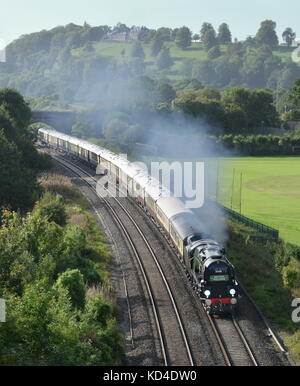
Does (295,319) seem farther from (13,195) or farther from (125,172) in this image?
(125,172)

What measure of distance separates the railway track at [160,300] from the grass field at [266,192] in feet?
47.1

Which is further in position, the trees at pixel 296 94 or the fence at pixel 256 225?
the trees at pixel 296 94

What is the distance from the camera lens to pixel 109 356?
821 inches

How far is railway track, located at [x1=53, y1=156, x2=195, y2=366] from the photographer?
22061 millimetres

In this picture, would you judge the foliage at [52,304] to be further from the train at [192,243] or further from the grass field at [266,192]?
the grass field at [266,192]

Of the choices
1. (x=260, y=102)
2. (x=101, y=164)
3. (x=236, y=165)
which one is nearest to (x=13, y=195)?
(x=101, y=164)

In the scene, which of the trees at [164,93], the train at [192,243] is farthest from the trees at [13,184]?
the trees at [164,93]

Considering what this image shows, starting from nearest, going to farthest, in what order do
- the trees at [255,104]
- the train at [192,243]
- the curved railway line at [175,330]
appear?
the curved railway line at [175,330], the train at [192,243], the trees at [255,104]

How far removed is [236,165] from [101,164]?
3502cm

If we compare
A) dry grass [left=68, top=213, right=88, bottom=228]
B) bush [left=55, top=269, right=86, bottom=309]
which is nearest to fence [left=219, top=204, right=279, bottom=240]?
dry grass [left=68, top=213, right=88, bottom=228]

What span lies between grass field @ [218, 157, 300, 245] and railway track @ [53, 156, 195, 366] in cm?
1434

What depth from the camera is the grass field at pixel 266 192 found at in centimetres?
5144

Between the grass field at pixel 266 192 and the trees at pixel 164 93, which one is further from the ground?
the trees at pixel 164 93

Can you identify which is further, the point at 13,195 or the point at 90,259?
the point at 13,195
